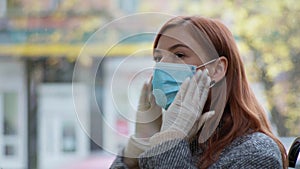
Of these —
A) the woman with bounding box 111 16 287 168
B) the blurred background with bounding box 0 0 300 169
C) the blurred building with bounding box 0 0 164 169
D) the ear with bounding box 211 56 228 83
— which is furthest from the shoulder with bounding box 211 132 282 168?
the blurred building with bounding box 0 0 164 169

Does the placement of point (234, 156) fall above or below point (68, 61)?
above

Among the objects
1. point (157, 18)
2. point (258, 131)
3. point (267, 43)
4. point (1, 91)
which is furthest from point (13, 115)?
point (258, 131)

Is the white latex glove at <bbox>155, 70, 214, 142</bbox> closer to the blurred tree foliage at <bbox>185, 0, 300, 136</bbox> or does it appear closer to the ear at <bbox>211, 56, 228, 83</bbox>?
the ear at <bbox>211, 56, 228, 83</bbox>

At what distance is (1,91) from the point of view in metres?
2.86

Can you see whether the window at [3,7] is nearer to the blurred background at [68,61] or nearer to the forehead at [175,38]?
the blurred background at [68,61]

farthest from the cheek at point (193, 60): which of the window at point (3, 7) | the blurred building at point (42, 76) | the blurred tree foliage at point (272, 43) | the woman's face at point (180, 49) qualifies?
the window at point (3, 7)

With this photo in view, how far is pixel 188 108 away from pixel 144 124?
0.15 meters

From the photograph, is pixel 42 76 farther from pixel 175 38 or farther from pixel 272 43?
pixel 175 38

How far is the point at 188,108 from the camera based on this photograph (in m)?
0.91

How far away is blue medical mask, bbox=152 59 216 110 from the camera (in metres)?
0.94

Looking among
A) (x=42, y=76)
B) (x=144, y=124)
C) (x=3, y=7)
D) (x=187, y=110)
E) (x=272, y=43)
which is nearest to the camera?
(x=187, y=110)

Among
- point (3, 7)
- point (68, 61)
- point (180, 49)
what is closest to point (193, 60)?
point (180, 49)

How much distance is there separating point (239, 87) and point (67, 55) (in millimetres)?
1999

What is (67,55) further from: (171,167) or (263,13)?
(171,167)
